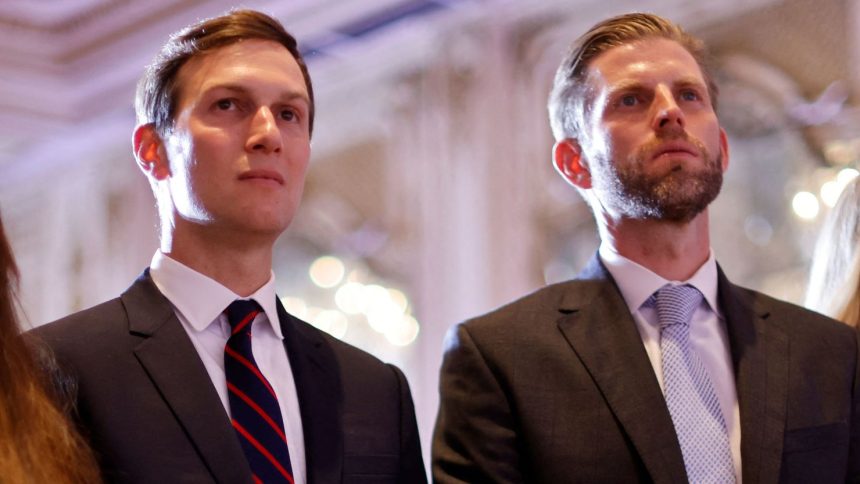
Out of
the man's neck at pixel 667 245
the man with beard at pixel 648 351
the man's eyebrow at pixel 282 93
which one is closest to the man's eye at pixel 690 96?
the man with beard at pixel 648 351

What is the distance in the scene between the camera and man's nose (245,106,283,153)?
2.20m

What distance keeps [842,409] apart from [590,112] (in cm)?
82

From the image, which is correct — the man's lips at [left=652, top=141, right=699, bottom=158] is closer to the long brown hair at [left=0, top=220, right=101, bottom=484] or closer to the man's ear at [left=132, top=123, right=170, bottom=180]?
the man's ear at [left=132, top=123, right=170, bottom=180]

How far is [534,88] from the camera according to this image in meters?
5.69

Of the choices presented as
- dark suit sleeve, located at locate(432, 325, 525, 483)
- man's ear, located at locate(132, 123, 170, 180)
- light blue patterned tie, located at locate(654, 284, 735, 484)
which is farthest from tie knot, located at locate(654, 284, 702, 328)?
man's ear, located at locate(132, 123, 170, 180)

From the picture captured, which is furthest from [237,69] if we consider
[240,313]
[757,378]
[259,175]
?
[757,378]

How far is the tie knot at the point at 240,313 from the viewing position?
2.15m

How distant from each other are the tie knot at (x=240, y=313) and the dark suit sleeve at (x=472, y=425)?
1.38 feet

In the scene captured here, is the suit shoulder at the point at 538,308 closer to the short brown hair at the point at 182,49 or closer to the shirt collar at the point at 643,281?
the shirt collar at the point at 643,281

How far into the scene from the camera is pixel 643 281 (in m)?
2.37

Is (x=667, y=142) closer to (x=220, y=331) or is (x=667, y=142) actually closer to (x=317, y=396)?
(x=317, y=396)

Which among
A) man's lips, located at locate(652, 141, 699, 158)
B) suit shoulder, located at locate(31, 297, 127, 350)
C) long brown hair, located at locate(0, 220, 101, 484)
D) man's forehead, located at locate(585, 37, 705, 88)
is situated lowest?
long brown hair, located at locate(0, 220, 101, 484)

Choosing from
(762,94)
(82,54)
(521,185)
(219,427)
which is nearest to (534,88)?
(521,185)

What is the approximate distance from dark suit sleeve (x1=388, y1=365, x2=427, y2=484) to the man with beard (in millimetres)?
58
